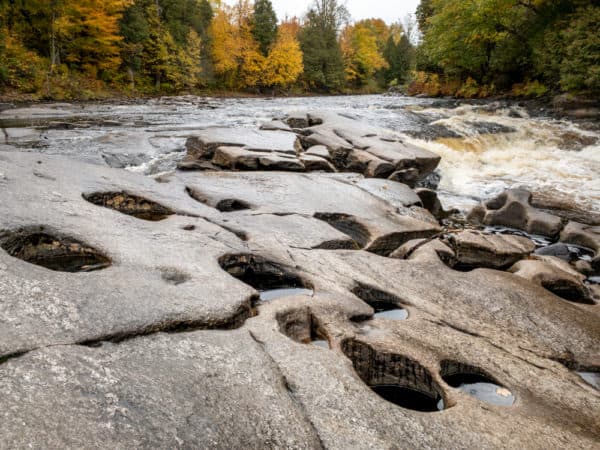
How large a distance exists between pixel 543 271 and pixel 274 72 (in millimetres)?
43739

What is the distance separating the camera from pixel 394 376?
255 centimetres

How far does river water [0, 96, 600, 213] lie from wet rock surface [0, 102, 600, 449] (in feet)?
11.2

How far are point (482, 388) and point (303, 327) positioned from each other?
123 centimetres

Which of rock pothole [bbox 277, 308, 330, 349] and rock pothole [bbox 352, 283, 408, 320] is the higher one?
rock pothole [bbox 277, 308, 330, 349]

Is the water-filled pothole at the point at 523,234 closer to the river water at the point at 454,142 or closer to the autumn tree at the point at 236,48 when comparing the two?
the river water at the point at 454,142

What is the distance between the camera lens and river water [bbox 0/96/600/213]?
854 cm

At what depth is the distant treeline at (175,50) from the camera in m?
24.5

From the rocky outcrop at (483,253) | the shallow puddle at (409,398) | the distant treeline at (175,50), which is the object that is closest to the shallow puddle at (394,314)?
the shallow puddle at (409,398)

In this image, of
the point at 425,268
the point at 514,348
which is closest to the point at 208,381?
the point at 514,348

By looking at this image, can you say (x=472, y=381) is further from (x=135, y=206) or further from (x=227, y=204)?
(x=135, y=206)

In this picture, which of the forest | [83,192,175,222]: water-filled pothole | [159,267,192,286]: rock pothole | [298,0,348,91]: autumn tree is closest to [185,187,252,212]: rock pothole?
[83,192,175,222]: water-filled pothole

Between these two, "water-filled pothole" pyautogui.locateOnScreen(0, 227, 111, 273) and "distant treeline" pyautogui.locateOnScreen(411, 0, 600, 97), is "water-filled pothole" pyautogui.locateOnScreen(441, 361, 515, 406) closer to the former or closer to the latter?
"water-filled pothole" pyautogui.locateOnScreen(0, 227, 111, 273)

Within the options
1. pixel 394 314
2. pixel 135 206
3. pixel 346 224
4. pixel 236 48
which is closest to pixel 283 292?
pixel 394 314

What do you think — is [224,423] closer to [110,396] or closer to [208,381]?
[208,381]
